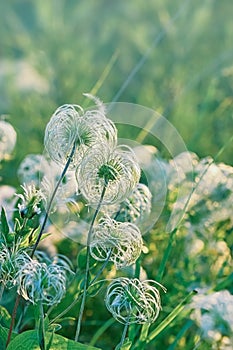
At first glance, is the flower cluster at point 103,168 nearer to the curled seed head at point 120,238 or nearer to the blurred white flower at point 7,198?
the curled seed head at point 120,238

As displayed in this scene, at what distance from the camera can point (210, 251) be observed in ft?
4.65

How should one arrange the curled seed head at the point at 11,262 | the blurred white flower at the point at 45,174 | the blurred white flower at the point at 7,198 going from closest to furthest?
the curled seed head at the point at 11,262 < the blurred white flower at the point at 45,174 < the blurred white flower at the point at 7,198

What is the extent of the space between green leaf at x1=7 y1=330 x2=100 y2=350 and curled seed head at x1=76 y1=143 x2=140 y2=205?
0.54ft

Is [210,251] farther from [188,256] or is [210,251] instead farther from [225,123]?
[225,123]

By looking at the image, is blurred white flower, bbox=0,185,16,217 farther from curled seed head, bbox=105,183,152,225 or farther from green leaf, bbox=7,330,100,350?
green leaf, bbox=7,330,100,350

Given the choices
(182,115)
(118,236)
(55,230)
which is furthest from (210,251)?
(182,115)

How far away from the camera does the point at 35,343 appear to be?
0.91 meters

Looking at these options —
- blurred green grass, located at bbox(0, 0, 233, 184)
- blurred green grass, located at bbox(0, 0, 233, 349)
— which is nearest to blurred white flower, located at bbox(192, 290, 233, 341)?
blurred green grass, located at bbox(0, 0, 233, 349)

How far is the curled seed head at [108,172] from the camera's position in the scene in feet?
2.78

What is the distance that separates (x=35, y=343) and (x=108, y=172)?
206 millimetres

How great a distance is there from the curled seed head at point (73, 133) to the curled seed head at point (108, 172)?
1 centimetres

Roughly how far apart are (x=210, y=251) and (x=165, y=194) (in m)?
0.15

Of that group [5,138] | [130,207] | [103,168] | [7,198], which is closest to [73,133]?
[103,168]

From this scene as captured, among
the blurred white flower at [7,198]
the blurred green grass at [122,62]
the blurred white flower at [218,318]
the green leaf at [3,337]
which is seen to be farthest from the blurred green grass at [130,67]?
the green leaf at [3,337]
